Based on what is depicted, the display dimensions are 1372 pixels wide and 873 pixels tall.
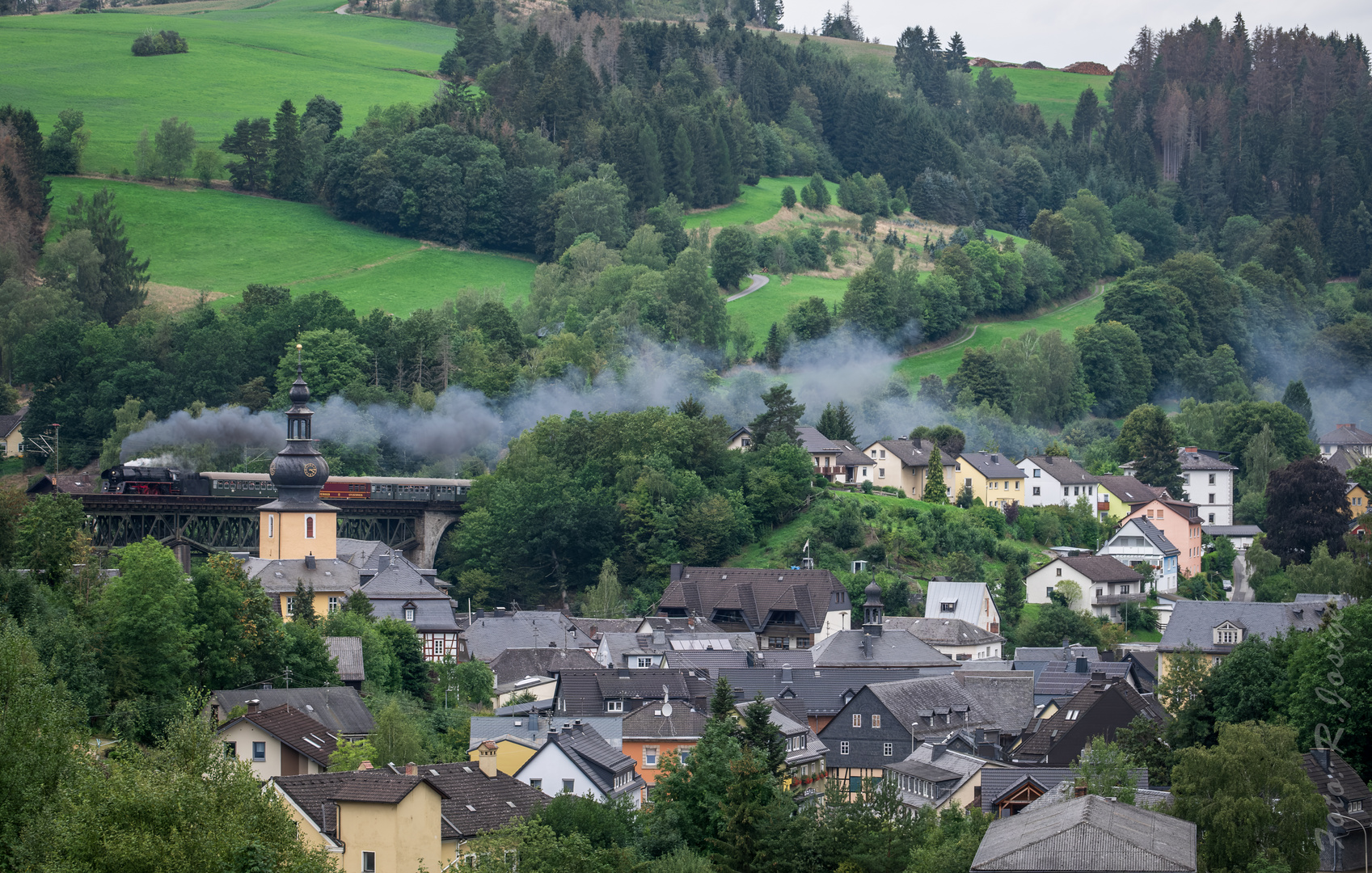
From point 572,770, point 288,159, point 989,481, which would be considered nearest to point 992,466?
point 989,481

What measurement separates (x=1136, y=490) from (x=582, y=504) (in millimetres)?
33607

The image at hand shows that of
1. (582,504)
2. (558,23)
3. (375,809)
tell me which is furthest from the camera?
(558,23)

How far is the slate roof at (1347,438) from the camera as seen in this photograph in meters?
130

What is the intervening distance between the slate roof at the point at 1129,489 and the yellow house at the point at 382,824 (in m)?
73.1

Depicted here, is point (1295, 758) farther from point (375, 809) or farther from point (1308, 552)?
point (1308, 552)

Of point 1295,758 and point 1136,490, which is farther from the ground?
point 1295,758

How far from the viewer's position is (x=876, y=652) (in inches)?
3019

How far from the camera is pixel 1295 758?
42812 millimetres

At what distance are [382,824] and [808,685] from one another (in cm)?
3097

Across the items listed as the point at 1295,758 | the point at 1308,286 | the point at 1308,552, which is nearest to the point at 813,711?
the point at 1295,758

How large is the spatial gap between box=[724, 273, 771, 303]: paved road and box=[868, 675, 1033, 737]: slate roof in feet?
257

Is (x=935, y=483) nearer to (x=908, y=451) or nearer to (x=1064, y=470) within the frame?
(x=908, y=451)

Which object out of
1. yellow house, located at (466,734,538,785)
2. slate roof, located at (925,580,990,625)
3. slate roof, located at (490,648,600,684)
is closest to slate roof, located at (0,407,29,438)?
slate roof, located at (490,648,600,684)

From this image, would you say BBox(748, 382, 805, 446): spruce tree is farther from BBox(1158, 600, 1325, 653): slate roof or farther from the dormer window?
the dormer window
